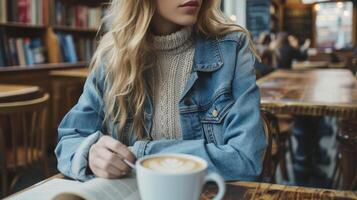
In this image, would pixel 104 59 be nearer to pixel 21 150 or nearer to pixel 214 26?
pixel 214 26

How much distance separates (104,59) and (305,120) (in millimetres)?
2725

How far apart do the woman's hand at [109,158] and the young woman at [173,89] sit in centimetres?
12

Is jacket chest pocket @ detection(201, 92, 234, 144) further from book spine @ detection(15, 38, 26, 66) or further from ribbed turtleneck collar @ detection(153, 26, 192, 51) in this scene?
book spine @ detection(15, 38, 26, 66)

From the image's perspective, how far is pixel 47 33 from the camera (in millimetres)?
3941

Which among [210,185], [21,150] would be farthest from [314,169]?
[210,185]

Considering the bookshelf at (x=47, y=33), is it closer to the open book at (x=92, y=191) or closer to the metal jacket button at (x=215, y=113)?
the metal jacket button at (x=215, y=113)

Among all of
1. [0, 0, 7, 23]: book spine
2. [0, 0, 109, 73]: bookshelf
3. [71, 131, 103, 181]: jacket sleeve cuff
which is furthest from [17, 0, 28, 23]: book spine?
[71, 131, 103, 181]: jacket sleeve cuff

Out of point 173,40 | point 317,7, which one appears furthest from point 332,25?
point 173,40

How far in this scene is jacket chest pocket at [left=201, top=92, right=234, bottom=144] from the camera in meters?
0.99

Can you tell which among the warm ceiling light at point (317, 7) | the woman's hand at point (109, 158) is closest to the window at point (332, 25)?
the warm ceiling light at point (317, 7)

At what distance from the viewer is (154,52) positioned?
3.63 ft

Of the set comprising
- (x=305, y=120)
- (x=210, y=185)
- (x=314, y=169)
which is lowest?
(x=314, y=169)

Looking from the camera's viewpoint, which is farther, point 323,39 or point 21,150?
point 323,39

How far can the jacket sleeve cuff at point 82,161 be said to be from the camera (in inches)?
32.3
